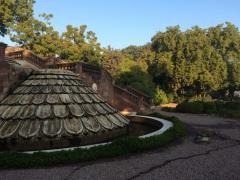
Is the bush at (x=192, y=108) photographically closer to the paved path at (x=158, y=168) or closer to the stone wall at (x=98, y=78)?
the stone wall at (x=98, y=78)

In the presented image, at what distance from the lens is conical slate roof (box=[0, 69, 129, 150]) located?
8.95 m

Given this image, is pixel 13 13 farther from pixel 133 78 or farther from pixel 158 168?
pixel 158 168

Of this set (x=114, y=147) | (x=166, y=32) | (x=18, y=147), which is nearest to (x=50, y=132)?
(x=18, y=147)

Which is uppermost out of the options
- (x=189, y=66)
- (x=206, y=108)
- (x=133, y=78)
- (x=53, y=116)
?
(x=189, y=66)

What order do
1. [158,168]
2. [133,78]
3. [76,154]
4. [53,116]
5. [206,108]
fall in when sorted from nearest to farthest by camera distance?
[158,168] < [76,154] < [53,116] < [206,108] < [133,78]

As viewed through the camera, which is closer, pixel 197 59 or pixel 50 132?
pixel 50 132

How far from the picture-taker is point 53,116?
31.2ft

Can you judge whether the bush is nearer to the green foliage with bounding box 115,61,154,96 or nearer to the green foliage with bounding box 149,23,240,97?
the green foliage with bounding box 115,61,154,96

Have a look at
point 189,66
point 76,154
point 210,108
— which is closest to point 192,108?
point 210,108

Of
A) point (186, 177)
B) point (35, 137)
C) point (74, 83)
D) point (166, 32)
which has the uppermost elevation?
point (166, 32)

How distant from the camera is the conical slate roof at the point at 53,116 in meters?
8.95

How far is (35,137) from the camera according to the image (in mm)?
8844

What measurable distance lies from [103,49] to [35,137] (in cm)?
3398

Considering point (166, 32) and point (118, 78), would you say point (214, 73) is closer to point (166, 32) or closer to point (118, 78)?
point (166, 32)
